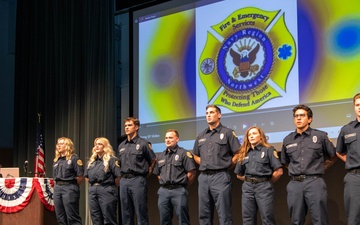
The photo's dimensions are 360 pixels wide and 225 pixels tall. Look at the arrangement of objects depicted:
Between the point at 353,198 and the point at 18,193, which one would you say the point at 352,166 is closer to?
the point at 353,198

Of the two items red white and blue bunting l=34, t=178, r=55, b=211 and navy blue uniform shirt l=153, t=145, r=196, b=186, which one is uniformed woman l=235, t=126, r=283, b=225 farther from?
red white and blue bunting l=34, t=178, r=55, b=211

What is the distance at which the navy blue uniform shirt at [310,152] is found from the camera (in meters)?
4.59

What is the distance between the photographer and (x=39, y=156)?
299 inches

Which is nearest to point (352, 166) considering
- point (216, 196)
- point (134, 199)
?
point (216, 196)

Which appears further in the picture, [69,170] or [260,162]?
[69,170]

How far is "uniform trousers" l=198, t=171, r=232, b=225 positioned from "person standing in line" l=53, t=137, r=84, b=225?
1.74 metres

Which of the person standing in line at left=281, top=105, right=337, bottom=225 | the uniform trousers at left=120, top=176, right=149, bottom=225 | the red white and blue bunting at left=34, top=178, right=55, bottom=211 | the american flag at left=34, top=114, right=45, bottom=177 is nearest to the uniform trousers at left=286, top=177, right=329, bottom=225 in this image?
the person standing in line at left=281, top=105, right=337, bottom=225

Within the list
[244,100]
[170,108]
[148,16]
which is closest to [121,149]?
[170,108]

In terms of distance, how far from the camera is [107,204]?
5859 millimetres

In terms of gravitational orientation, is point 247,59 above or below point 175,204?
above

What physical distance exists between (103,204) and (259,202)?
1.84m

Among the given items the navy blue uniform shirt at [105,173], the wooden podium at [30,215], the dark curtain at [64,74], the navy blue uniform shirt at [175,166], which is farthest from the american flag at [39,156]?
the navy blue uniform shirt at [175,166]

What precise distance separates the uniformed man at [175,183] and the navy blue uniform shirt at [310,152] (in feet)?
3.70

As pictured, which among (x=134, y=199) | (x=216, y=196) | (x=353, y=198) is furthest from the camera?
(x=134, y=199)
